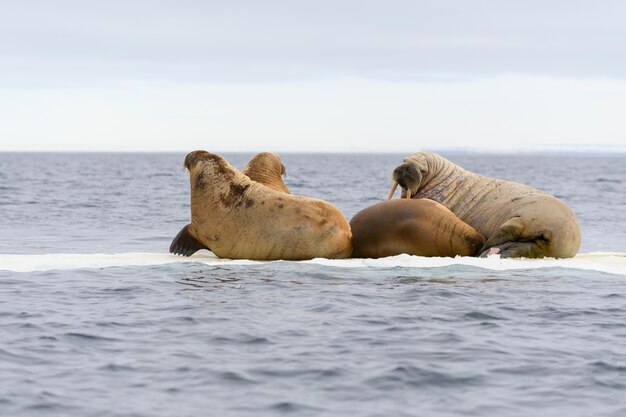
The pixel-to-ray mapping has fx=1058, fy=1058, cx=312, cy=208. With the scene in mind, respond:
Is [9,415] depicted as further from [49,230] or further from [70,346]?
[49,230]

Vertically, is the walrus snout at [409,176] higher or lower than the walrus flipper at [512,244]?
higher

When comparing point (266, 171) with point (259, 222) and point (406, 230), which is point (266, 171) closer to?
point (259, 222)

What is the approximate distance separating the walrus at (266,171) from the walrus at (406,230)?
129 cm

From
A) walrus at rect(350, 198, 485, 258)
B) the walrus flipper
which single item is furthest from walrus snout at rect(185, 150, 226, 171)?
the walrus flipper

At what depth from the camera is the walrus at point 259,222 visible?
41.7ft

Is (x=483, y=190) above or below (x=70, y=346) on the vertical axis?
above

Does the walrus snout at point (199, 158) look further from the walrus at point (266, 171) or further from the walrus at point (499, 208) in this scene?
the walrus at point (499, 208)

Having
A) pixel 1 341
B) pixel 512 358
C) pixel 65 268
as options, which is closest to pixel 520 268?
pixel 512 358

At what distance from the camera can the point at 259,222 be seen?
12.8 metres

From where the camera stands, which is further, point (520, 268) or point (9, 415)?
point (520, 268)

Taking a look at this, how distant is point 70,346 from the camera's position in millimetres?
8102

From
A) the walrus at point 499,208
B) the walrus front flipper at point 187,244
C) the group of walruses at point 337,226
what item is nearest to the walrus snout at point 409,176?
the walrus at point 499,208

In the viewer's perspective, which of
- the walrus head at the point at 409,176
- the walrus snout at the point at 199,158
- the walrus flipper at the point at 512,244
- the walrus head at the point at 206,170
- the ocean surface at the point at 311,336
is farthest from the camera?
the walrus head at the point at 409,176

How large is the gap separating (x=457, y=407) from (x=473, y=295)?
3.99m
